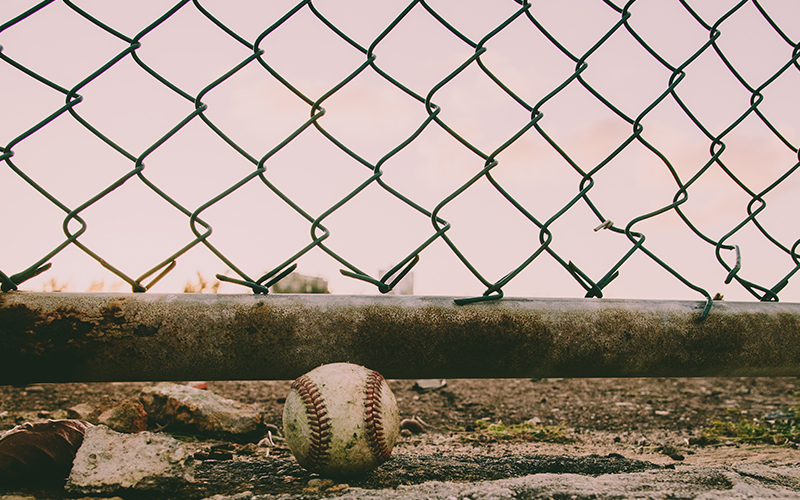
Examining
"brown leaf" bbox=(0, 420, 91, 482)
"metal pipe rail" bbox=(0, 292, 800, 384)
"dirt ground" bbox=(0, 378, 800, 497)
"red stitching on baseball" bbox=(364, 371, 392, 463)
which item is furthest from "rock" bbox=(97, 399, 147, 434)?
"red stitching on baseball" bbox=(364, 371, 392, 463)

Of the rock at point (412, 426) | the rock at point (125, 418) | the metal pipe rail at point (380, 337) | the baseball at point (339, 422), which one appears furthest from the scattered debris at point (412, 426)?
the metal pipe rail at point (380, 337)

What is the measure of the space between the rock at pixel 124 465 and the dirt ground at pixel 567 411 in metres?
0.46

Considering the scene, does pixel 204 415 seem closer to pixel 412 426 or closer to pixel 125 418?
pixel 125 418

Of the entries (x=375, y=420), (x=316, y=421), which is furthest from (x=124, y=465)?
(x=375, y=420)

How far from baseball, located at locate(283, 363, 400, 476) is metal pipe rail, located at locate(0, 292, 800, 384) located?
0.70 ft

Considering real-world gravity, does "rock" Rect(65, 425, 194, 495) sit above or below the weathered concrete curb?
above

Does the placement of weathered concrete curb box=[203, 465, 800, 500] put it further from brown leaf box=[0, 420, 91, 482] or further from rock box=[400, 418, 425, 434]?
rock box=[400, 418, 425, 434]

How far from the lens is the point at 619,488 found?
1.40m

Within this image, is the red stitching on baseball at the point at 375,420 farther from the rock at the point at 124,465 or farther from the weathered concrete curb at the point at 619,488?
the rock at the point at 124,465

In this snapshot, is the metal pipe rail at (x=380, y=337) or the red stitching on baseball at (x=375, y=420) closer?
the metal pipe rail at (x=380, y=337)

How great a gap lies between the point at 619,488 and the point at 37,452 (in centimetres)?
142

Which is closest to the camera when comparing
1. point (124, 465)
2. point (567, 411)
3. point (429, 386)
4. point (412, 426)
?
point (124, 465)

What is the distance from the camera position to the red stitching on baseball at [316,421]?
1.50 metres

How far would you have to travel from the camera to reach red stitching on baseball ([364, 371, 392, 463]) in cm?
155
